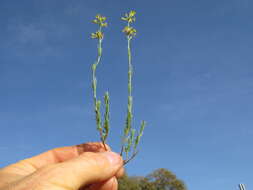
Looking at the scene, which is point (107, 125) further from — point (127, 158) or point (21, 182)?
point (21, 182)

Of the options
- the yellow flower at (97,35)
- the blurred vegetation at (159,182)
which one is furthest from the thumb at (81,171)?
the blurred vegetation at (159,182)

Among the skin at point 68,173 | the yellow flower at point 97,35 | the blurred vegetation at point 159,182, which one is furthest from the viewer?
the blurred vegetation at point 159,182

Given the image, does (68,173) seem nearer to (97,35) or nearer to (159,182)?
(97,35)

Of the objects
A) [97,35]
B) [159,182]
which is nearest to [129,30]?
[97,35]

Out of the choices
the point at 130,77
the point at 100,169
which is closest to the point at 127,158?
the point at 100,169

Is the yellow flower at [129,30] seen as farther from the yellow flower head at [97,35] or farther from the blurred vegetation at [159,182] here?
the blurred vegetation at [159,182]
